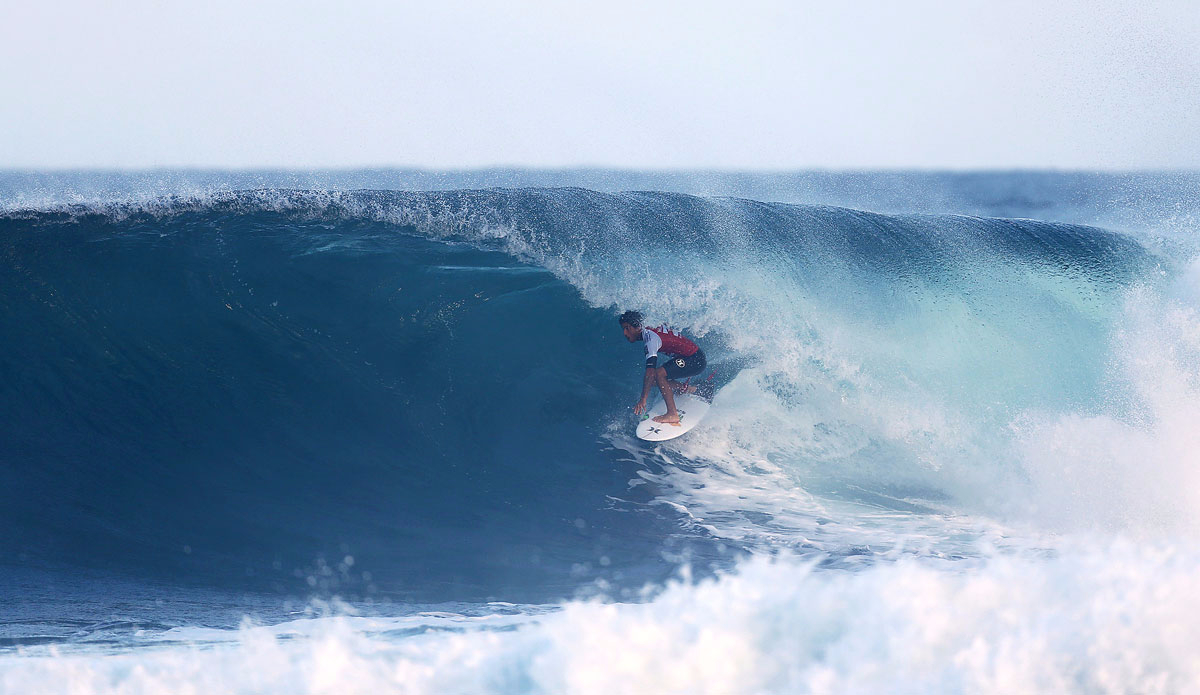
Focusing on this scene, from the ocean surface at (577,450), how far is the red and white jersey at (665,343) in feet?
2.93

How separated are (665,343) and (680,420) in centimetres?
73

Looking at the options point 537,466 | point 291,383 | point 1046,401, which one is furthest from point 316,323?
point 1046,401

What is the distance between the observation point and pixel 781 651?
4.02m

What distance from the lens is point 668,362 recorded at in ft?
22.7

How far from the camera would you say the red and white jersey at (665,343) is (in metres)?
6.59

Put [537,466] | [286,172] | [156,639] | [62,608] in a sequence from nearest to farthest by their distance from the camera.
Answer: [156,639] < [62,608] < [537,466] < [286,172]

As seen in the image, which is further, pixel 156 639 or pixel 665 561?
pixel 665 561

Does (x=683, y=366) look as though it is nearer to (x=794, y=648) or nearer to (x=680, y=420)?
(x=680, y=420)

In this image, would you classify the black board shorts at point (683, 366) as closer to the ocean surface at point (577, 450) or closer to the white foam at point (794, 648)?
the ocean surface at point (577, 450)

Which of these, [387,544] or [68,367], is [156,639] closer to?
[387,544]

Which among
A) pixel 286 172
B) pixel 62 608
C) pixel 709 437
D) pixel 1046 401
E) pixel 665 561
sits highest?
pixel 286 172

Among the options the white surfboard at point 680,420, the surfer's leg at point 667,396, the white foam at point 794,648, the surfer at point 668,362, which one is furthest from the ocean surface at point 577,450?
the surfer at point 668,362

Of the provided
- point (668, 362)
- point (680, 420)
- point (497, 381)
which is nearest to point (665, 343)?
point (668, 362)

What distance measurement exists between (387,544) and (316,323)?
112 inches
